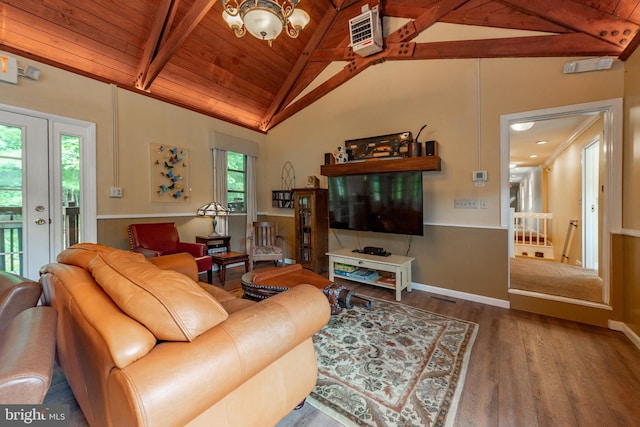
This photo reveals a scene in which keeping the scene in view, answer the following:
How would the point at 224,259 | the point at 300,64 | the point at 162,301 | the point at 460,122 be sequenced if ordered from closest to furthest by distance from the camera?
the point at 162,301 → the point at 460,122 → the point at 224,259 → the point at 300,64

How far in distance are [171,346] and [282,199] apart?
4.27 meters

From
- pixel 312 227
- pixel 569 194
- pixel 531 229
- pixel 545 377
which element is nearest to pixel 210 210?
pixel 312 227

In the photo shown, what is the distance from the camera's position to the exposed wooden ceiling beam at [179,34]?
2848 mm

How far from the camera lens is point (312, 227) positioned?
4234 millimetres

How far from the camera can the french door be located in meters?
2.74

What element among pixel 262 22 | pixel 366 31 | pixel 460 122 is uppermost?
pixel 366 31

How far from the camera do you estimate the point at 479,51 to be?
9.68ft

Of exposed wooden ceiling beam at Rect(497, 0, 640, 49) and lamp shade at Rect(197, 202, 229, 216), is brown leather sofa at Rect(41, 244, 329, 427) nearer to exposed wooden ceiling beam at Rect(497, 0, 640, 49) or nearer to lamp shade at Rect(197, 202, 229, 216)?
lamp shade at Rect(197, 202, 229, 216)

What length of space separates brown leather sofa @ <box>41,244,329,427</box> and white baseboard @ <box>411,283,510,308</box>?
2.52m

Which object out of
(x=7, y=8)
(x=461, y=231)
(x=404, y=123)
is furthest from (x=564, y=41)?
(x=7, y=8)

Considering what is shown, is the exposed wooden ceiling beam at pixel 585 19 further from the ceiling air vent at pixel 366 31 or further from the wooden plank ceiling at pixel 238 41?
the ceiling air vent at pixel 366 31

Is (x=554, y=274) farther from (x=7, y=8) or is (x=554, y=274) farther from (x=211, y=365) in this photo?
(x=7, y=8)

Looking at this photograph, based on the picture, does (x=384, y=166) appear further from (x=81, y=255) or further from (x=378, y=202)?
(x=81, y=255)

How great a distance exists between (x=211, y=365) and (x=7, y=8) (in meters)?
3.92
